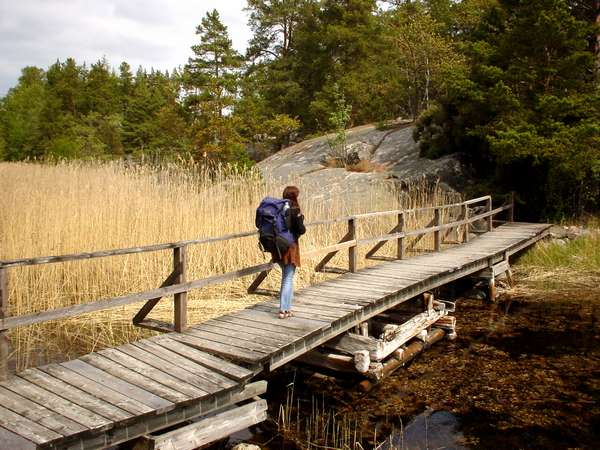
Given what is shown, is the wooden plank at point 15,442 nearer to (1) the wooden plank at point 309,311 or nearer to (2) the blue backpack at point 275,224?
(2) the blue backpack at point 275,224

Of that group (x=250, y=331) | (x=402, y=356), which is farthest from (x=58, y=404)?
(x=402, y=356)

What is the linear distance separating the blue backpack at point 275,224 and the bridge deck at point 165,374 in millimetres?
768

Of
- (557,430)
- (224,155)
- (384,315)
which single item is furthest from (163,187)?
(224,155)

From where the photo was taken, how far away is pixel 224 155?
18.5 meters

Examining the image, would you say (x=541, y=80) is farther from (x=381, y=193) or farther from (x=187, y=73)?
(x=187, y=73)

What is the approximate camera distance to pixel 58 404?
10.7 feet

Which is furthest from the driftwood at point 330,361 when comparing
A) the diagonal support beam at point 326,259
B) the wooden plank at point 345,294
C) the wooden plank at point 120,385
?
the wooden plank at point 120,385

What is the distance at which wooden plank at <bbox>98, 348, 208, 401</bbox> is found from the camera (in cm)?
354

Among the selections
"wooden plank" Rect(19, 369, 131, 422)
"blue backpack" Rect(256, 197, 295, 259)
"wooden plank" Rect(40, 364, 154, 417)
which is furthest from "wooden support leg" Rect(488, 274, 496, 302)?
"wooden plank" Rect(19, 369, 131, 422)

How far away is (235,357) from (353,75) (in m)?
21.5

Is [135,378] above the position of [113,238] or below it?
below

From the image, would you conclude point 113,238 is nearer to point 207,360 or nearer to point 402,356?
point 207,360

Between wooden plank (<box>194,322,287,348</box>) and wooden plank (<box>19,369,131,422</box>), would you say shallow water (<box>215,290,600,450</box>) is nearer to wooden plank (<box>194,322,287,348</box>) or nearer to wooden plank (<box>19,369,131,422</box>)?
wooden plank (<box>194,322,287,348</box>)

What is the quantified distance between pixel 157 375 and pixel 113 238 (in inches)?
134
